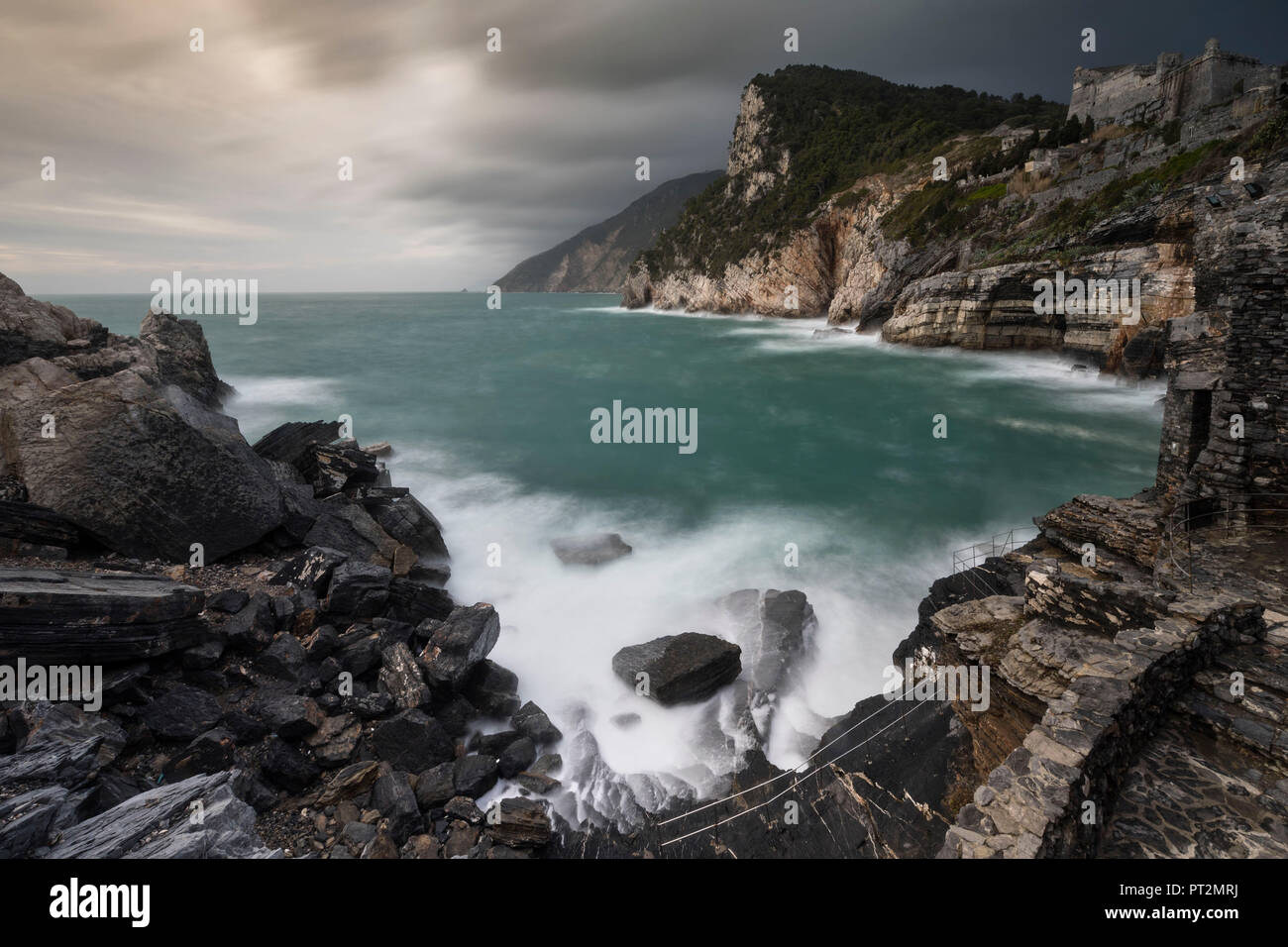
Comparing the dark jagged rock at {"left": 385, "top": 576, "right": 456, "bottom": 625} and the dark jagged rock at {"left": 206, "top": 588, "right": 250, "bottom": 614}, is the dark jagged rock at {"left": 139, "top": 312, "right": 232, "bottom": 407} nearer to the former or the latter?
the dark jagged rock at {"left": 206, "top": 588, "right": 250, "bottom": 614}

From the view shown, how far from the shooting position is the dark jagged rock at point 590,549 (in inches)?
547

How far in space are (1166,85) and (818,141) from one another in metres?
47.5

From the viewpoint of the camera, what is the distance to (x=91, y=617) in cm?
659

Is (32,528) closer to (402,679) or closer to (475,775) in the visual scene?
(402,679)

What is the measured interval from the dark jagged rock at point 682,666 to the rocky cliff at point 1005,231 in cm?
1167

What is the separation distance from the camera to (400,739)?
23.4 feet

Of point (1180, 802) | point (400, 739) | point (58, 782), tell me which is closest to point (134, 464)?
point (58, 782)

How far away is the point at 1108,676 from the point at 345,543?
12421mm

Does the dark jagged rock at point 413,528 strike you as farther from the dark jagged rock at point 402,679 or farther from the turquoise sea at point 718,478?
the dark jagged rock at point 402,679

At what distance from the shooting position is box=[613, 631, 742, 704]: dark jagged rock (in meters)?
9.18

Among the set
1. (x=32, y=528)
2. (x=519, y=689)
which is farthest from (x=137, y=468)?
(x=519, y=689)

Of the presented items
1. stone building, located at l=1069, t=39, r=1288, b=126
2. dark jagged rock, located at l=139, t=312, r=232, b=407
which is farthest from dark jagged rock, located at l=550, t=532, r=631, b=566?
stone building, located at l=1069, t=39, r=1288, b=126

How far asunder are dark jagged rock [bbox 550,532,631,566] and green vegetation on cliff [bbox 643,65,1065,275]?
64.6 m
